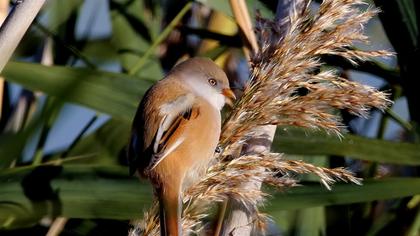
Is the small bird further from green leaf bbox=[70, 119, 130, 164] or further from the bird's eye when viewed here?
green leaf bbox=[70, 119, 130, 164]

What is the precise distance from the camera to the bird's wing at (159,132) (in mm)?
2089

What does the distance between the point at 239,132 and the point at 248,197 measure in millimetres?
150

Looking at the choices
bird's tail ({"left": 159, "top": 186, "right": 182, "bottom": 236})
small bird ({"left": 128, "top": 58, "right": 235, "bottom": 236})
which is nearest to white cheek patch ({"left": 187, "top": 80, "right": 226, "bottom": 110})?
small bird ({"left": 128, "top": 58, "right": 235, "bottom": 236})

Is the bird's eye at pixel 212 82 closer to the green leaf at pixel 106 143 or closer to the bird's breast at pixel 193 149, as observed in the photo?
the bird's breast at pixel 193 149

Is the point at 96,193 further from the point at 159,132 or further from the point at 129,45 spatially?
the point at 129,45

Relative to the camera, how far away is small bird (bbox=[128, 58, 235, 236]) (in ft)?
6.88

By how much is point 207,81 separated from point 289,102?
563mm

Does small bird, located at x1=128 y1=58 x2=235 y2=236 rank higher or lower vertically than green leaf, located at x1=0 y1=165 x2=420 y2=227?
higher

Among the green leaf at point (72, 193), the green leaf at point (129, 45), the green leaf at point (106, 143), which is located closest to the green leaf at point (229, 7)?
the green leaf at point (129, 45)

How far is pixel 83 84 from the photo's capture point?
2.36 meters

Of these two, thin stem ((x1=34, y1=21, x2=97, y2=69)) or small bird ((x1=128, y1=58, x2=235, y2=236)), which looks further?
thin stem ((x1=34, y1=21, x2=97, y2=69))

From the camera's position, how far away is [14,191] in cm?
227

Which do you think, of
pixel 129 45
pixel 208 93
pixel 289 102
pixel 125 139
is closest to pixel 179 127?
pixel 208 93

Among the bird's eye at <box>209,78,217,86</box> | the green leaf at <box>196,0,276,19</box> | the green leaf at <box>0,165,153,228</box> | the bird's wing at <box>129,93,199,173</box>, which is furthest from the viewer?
the green leaf at <box>196,0,276,19</box>
